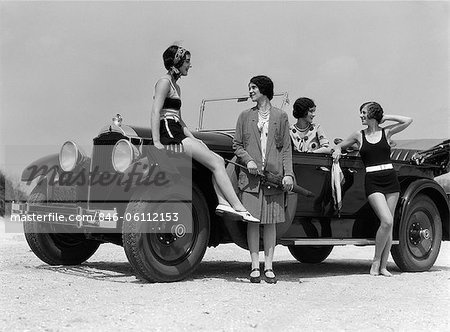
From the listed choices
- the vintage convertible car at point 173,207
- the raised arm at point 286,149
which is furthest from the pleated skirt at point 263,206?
the raised arm at point 286,149

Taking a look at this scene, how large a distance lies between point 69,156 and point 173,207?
59.1 inches

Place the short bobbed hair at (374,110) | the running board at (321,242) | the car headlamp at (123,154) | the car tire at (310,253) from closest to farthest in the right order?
the car headlamp at (123,154) → the running board at (321,242) → the short bobbed hair at (374,110) → the car tire at (310,253)

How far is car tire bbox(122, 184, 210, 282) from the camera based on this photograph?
5195 millimetres

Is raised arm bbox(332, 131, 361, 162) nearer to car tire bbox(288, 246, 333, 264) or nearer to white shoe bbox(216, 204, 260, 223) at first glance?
white shoe bbox(216, 204, 260, 223)

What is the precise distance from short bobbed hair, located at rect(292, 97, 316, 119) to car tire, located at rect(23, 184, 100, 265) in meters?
2.46

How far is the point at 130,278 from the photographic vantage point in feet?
18.8

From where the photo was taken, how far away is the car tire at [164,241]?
205 inches

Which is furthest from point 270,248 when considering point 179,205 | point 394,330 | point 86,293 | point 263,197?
point 394,330

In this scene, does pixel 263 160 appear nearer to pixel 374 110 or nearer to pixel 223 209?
pixel 223 209

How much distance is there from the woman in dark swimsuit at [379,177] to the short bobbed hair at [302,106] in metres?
0.51

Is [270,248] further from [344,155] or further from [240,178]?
[344,155]

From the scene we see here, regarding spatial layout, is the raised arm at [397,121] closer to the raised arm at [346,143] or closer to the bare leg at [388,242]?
the raised arm at [346,143]

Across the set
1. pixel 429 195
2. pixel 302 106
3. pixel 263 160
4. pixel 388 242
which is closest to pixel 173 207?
pixel 263 160

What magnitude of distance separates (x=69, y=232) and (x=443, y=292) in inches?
132
